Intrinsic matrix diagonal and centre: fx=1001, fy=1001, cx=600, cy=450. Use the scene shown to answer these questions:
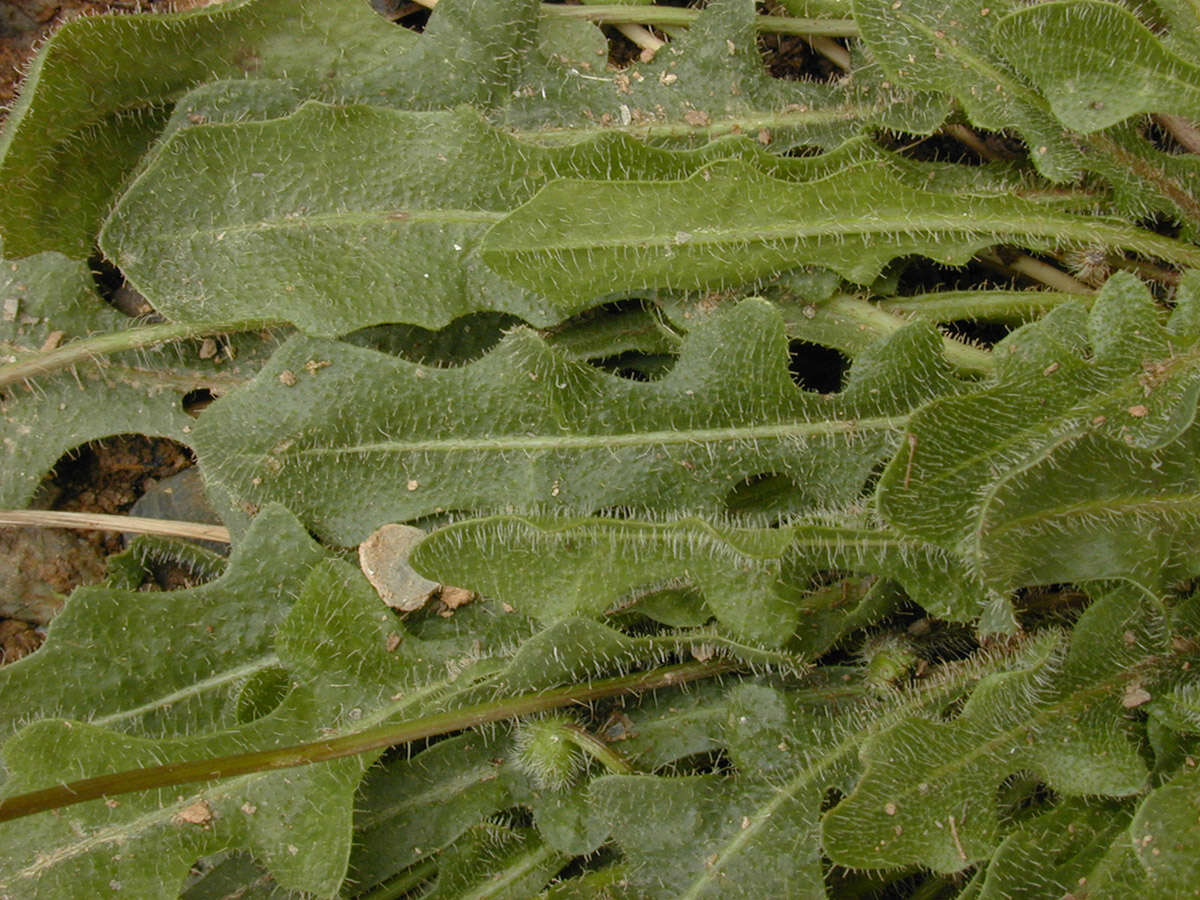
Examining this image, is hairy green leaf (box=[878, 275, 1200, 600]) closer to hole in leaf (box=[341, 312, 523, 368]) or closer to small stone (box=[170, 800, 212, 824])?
hole in leaf (box=[341, 312, 523, 368])

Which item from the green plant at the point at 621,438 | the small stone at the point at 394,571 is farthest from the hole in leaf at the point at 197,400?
the small stone at the point at 394,571

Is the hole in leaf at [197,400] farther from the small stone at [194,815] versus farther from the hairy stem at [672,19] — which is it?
the hairy stem at [672,19]

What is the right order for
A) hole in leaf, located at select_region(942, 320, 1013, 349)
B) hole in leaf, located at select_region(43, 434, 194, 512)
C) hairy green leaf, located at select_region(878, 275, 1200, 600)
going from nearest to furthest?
1. hairy green leaf, located at select_region(878, 275, 1200, 600)
2. hole in leaf, located at select_region(942, 320, 1013, 349)
3. hole in leaf, located at select_region(43, 434, 194, 512)

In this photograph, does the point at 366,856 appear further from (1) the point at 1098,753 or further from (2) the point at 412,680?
(1) the point at 1098,753

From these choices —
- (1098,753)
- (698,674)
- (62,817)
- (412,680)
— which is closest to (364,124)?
(412,680)

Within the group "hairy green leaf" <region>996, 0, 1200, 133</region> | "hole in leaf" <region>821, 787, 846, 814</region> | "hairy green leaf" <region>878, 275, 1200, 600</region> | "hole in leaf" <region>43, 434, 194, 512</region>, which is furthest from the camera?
"hole in leaf" <region>43, 434, 194, 512</region>

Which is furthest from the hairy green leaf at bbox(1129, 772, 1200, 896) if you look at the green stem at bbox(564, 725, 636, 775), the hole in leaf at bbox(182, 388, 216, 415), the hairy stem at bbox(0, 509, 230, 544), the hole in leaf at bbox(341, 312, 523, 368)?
the hole in leaf at bbox(182, 388, 216, 415)
